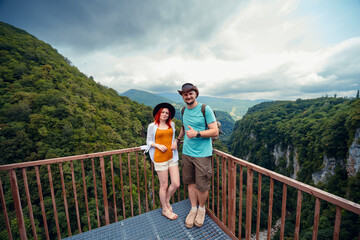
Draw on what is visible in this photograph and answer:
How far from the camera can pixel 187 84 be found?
2238 millimetres

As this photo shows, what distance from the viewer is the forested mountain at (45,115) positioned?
2347cm

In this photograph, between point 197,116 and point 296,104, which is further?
point 296,104

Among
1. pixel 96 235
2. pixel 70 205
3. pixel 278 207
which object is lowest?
pixel 278 207

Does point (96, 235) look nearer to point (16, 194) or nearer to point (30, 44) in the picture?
point (16, 194)

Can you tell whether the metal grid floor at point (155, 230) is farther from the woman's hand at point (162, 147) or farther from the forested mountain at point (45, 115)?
the forested mountain at point (45, 115)

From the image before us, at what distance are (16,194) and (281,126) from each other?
5947 cm

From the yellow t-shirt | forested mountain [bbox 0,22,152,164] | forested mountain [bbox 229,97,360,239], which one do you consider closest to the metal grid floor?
the yellow t-shirt

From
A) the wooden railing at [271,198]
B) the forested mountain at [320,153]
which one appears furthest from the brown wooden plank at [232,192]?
the forested mountain at [320,153]

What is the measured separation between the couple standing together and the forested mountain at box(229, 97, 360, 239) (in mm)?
23805

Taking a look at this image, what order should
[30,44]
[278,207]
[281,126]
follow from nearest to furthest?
[278,207] → [30,44] → [281,126]

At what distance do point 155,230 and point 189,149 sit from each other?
1378 millimetres

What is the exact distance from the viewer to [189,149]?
2318 millimetres

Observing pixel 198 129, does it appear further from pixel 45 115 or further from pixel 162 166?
pixel 45 115

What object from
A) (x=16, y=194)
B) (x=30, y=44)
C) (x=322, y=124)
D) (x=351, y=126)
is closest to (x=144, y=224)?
(x=16, y=194)
